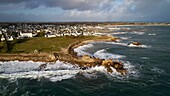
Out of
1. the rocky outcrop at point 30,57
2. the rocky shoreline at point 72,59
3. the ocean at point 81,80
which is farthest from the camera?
the rocky outcrop at point 30,57

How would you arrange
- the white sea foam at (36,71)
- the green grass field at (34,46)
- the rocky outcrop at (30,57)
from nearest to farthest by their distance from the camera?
1. the white sea foam at (36,71)
2. the rocky outcrop at (30,57)
3. the green grass field at (34,46)

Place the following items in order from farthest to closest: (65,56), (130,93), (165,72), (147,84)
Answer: (65,56), (165,72), (147,84), (130,93)

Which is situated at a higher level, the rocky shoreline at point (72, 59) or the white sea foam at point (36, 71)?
the rocky shoreline at point (72, 59)

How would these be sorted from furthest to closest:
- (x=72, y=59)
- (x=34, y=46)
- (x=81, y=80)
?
(x=34, y=46), (x=72, y=59), (x=81, y=80)

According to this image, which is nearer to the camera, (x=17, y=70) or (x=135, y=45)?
(x=17, y=70)

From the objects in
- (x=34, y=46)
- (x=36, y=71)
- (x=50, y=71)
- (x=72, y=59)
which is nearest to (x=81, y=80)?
(x=50, y=71)

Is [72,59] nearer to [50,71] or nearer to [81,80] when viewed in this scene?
[50,71]

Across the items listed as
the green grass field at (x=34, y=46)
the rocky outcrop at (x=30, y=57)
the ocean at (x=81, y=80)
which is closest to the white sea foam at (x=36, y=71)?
the ocean at (x=81, y=80)

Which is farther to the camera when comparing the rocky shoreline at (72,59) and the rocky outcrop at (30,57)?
the rocky outcrop at (30,57)

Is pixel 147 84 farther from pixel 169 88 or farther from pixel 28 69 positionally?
pixel 28 69

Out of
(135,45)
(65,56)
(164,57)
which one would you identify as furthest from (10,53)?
(135,45)

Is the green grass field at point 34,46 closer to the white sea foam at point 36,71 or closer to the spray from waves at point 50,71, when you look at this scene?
the white sea foam at point 36,71
